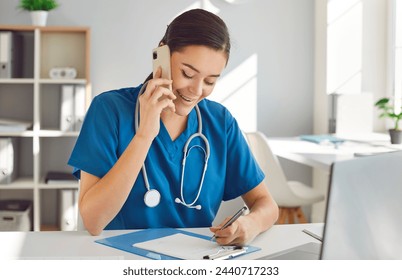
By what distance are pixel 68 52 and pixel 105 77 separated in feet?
0.73

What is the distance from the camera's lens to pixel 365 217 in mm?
591

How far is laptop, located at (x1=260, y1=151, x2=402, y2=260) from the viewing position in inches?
22.0

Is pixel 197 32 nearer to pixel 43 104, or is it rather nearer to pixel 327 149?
pixel 327 149

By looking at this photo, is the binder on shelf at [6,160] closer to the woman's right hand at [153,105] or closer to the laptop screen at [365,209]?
the woman's right hand at [153,105]

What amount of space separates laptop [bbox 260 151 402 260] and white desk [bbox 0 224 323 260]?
298 millimetres

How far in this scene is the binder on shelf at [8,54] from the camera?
108 inches

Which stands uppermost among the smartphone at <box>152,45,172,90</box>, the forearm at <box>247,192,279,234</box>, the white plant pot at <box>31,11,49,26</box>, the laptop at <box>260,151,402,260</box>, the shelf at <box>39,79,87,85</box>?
the white plant pot at <box>31,11,49,26</box>

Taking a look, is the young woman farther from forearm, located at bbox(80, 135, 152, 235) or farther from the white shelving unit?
the white shelving unit

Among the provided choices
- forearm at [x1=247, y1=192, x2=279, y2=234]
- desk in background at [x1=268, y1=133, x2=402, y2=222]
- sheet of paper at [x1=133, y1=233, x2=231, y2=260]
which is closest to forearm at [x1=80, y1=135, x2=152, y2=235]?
sheet of paper at [x1=133, y1=233, x2=231, y2=260]

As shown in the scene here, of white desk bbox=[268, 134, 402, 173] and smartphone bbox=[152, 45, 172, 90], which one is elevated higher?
smartphone bbox=[152, 45, 172, 90]

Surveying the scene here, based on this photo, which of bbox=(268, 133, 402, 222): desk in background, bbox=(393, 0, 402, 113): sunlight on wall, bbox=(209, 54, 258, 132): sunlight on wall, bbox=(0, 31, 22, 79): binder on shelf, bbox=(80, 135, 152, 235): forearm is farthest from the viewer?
bbox=(209, 54, 258, 132): sunlight on wall

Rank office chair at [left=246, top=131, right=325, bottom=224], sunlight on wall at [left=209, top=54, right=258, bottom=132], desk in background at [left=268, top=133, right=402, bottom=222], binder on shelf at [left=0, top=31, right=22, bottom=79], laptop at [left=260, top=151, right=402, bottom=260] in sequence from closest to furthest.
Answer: laptop at [left=260, top=151, right=402, bottom=260] < desk in background at [left=268, top=133, right=402, bottom=222] < office chair at [left=246, top=131, right=325, bottom=224] < binder on shelf at [left=0, top=31, right=22, bottom=79] < sunlight on wall at [left=209, top=54, right=258, bottom=132]

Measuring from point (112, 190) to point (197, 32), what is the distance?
32cm
